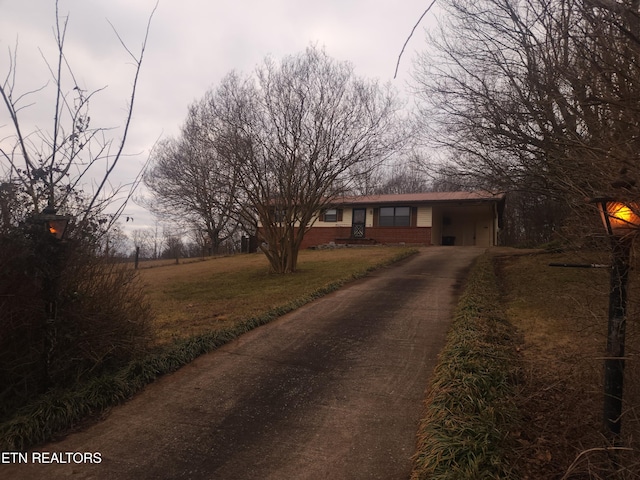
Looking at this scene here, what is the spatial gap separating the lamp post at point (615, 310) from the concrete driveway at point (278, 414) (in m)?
1.49

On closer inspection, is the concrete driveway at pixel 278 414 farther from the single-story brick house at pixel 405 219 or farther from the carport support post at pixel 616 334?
the single-story brick house at pixel 405 219

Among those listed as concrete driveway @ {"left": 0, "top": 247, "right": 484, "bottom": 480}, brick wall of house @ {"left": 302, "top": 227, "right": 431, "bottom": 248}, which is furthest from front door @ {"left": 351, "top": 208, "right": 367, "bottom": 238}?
concrete driveway @ {"left": 0, "top": 247, "right": 484, "bottom": 480}

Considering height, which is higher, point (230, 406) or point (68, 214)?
point (68, 214)

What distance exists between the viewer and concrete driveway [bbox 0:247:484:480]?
3.20m

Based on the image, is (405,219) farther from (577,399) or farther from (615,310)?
(615,310)

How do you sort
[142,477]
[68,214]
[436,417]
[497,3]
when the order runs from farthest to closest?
[497,3]
[68,214]
[436,417]
[142,477]

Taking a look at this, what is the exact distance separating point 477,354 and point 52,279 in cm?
473

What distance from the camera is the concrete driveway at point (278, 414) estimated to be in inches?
126

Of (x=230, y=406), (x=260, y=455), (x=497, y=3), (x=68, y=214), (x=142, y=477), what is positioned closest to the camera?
(x=142, y=477)

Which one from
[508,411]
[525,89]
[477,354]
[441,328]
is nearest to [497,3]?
[525,89]

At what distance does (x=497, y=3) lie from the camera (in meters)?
8.48

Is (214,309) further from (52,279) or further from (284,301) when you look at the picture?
(52,279)

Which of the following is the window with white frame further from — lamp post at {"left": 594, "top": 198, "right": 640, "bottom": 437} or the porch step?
lamp post at {"left": 594, "top": 198, "right": 640, "bottom": 437}

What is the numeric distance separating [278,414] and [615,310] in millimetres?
2955
